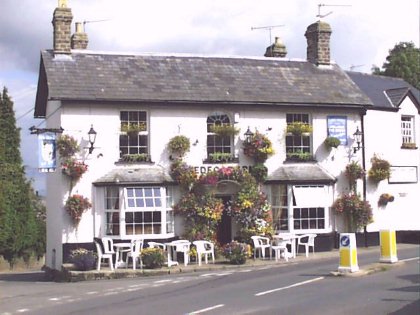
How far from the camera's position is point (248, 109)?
976 inches

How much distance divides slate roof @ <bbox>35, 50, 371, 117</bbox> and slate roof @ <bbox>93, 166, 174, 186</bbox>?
241cm

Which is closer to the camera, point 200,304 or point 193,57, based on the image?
point 200,304

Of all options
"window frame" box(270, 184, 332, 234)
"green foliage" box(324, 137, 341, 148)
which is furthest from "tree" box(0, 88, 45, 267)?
"green foliage" box(324, 137, 341, 148)

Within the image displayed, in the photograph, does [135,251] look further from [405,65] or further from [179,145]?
[405,65]

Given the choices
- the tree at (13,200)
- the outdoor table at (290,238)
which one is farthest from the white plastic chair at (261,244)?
the tree at (13,200)

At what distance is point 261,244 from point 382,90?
35.4ft

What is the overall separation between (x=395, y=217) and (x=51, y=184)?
13.9 metres

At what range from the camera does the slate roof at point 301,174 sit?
2458 centimetres

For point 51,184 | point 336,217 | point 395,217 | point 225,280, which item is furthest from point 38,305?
point 395,217

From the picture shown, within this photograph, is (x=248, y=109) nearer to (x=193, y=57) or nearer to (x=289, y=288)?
(x=193, y=57)

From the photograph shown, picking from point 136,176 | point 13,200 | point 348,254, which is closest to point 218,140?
point 136,176

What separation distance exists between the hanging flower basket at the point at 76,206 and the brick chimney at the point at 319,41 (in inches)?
461

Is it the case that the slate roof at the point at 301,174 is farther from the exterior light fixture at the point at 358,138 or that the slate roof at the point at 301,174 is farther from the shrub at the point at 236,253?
the shrub at the point at 236,253

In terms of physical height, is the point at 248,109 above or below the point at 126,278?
above
